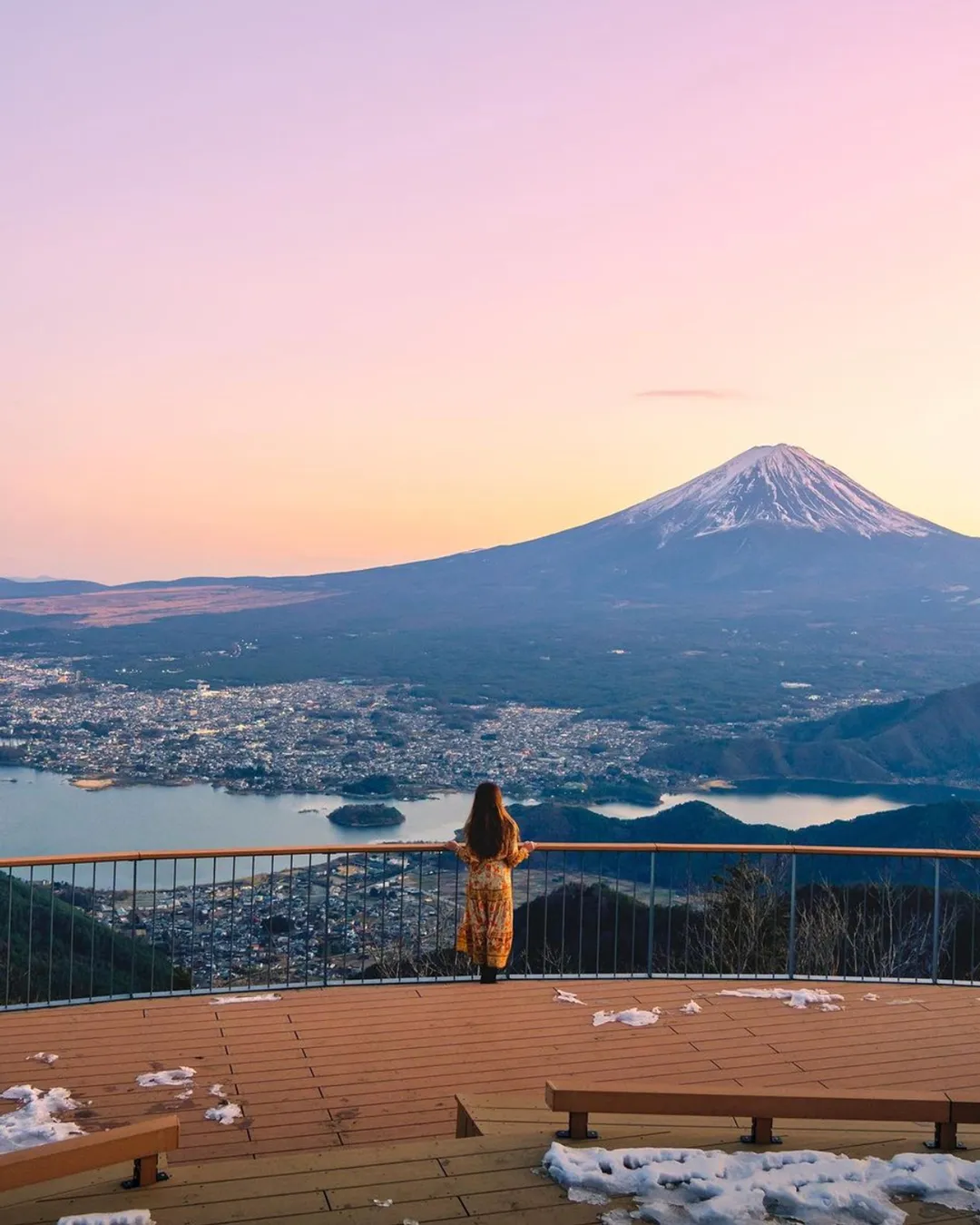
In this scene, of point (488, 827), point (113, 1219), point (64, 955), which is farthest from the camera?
point (64, 955)

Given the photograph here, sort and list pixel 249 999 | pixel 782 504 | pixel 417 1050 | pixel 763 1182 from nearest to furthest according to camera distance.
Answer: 1. pixel 763 1182
2. pixel 417 1050
3. pixel 249 999
4. pixel 782 504

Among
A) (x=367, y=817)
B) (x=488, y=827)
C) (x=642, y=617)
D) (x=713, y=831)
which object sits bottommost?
(x=367, y=817)

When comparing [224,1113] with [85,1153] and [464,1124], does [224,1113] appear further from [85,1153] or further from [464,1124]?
[85,1153]

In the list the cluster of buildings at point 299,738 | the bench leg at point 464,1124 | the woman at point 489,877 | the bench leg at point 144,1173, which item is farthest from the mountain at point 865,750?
the bench leg at point 144,1173

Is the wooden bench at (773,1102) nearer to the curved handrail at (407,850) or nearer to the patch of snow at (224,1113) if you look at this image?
the patch of snow at (224,1113)

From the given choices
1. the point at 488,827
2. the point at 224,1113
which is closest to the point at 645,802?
the point at 488,827

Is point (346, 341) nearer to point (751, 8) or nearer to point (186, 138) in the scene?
point (186, 138)

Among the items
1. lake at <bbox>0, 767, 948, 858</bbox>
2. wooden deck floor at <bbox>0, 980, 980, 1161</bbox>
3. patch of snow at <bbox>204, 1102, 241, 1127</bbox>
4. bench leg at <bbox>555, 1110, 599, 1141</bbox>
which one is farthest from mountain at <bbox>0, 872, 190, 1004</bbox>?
lake at <bbox>0, 767, 948, 858</bbox>
